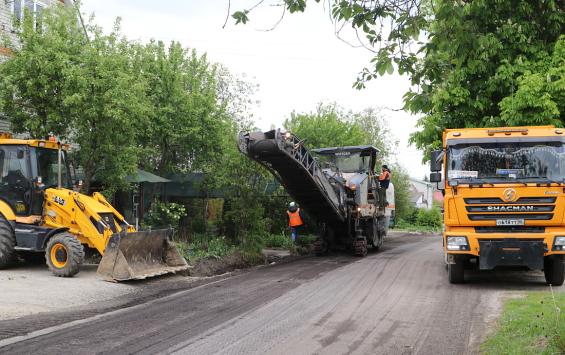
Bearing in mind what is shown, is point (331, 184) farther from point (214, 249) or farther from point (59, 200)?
point (59, 200)

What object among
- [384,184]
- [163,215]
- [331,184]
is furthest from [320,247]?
[163,215]

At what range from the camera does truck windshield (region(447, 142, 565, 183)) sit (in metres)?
11.0

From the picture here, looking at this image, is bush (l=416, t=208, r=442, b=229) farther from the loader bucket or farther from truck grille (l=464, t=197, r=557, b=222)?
the loader bucket

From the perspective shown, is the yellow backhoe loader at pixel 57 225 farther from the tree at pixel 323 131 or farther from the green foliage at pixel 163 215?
the tree at pixel 323 131

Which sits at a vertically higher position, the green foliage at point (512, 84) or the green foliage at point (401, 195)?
the green foliage at point (512, 84)

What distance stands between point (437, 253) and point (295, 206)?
16.6 feet

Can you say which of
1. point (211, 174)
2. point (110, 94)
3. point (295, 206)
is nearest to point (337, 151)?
point (295, 206)

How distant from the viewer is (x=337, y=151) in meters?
18.7

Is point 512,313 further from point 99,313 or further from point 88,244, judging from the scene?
point 88,244

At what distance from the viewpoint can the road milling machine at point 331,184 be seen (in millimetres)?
14094

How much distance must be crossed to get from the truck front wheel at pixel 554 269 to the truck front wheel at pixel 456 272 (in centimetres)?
162

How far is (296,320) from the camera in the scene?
817 cm

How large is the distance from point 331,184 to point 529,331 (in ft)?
34.8

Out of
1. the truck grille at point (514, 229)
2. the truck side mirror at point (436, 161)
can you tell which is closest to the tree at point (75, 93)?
the truck side mirror at point (436, 161)
